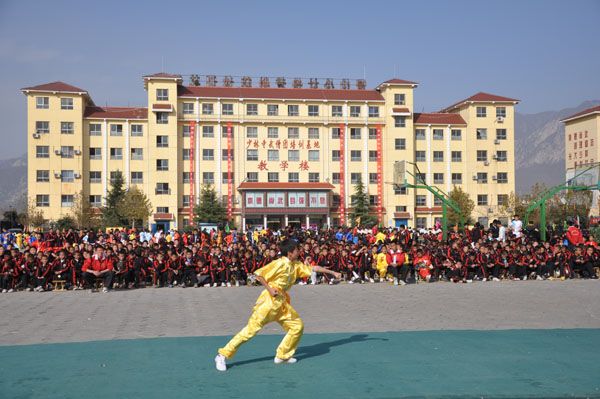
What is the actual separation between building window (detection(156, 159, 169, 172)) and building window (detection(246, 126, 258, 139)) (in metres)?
8.27

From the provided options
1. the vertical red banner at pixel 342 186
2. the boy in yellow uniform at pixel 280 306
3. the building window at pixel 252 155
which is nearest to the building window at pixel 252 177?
the building window at pixel 252 155

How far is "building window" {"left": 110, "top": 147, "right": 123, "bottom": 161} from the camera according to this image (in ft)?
170

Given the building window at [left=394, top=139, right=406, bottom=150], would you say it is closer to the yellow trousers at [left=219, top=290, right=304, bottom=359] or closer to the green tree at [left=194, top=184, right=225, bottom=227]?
the green tree at [left=194, top=184, right=225, bottom=227]

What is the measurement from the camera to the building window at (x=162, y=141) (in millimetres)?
51406

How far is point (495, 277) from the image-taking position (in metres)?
18.1

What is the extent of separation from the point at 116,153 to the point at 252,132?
1327cm

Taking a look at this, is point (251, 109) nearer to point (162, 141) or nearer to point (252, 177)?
point (252, 177)

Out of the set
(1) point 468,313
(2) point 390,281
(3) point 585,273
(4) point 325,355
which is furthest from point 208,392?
(3) point 585,273

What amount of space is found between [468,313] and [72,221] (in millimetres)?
44902

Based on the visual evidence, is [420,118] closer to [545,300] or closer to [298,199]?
[298,199]

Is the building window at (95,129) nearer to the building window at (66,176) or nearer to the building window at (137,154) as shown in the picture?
the building window at (137,154)

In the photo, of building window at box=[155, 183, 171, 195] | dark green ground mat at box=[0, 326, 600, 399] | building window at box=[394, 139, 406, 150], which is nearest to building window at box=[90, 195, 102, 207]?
building window at box=[155, 183, 171, 195]

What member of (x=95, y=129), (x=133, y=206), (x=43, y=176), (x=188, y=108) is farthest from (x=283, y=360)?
(x=43, y=176)

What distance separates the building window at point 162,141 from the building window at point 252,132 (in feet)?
25.5
